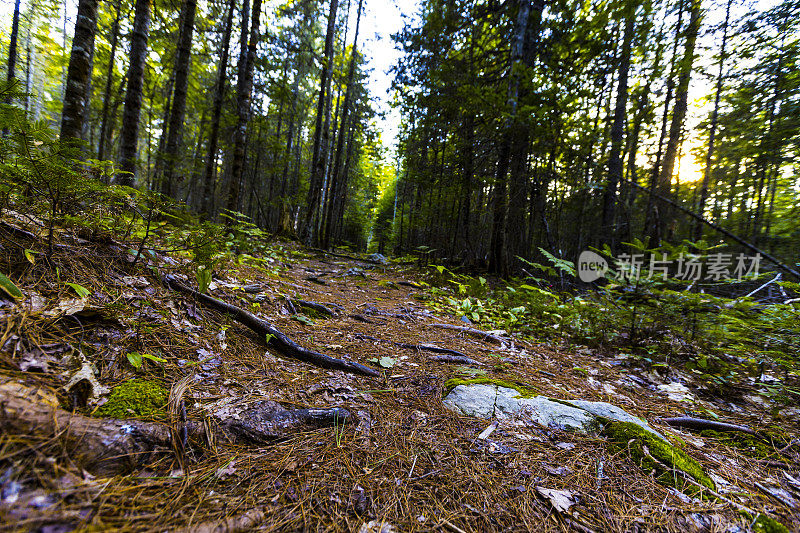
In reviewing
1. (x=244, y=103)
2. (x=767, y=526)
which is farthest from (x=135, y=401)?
(x=244, y=103)

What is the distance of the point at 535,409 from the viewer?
7.11 feet

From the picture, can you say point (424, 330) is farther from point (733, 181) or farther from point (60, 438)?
point (733, 181)

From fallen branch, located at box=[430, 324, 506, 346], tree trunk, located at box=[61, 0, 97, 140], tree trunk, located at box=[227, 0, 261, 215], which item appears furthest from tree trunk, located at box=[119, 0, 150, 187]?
fallen branch, located at box=[430, 324, 506, 346]

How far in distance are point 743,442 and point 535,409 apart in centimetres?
154

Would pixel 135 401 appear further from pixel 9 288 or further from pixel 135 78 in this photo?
pixel 135 78

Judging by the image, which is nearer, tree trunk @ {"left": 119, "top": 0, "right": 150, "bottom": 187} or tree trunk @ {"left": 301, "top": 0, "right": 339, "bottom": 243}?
tree trunk @ {"left": 119, "top": 0, "right": 150, "bottom": 187}

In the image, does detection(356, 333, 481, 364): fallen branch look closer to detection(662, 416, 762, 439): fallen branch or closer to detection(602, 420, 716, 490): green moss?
detection(602, 420, 716, 490): green moss

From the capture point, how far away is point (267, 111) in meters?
19.2

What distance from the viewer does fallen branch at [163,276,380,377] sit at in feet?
8.55

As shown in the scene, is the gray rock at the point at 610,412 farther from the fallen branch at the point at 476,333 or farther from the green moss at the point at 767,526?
the fallen branch at the point at 476,333

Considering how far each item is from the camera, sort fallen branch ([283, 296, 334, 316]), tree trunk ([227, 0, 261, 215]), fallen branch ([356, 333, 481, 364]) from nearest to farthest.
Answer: fallen branch ([356, 333, 481, 364]) < fallen branch ([283, 296, 334, 316]) < tree trunk ([227, 0, 261, 215])

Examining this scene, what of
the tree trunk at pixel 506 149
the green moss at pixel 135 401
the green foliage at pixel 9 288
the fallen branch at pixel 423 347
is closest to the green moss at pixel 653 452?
the fallen branch at pixel 423 347

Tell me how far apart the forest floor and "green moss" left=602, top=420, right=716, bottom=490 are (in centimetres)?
8

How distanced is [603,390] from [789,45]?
645 centimetres
